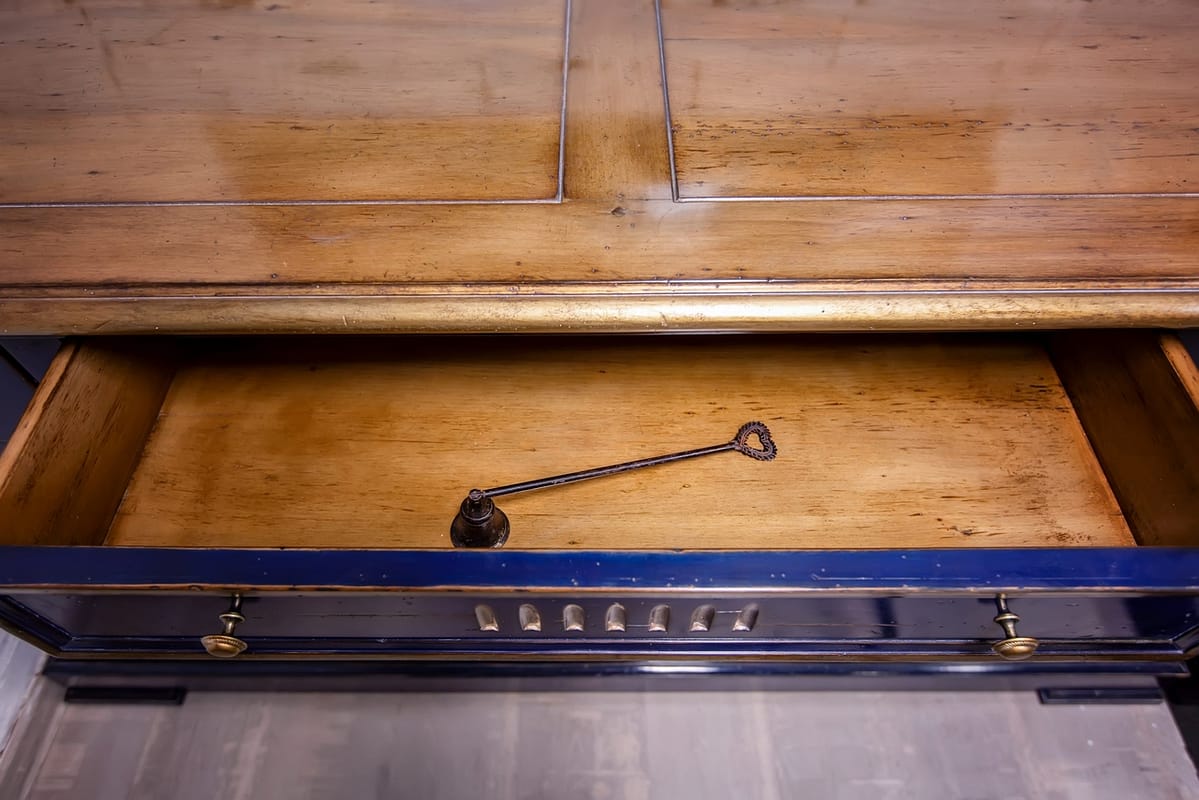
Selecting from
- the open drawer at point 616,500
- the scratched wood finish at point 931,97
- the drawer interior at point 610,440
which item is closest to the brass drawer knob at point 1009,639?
the open drawer at point 616,500

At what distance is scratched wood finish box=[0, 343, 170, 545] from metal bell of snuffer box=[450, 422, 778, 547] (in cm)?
35

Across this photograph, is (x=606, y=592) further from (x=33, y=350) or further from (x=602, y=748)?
(x=33, y=350)

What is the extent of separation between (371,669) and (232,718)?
19 cm

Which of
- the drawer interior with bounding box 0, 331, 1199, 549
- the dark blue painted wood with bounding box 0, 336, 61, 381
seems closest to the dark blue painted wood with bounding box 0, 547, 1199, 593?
the drawer interior with bounding box 0, 331, 1199, 549

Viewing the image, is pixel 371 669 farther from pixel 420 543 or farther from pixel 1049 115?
pixel 1049 115

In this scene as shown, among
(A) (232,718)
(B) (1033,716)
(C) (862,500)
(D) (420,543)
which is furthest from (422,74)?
(B) (1033,716)

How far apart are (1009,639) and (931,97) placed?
57 centimetres

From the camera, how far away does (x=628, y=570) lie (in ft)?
1.87

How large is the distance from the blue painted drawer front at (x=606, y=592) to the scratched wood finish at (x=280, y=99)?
13.6 inches

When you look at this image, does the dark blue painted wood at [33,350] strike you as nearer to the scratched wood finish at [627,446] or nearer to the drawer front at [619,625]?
the scratched wood finish at [627,446]

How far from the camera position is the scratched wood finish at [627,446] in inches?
28.9

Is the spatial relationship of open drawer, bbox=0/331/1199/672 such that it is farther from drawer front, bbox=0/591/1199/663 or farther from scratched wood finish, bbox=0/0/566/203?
scratched wood finish, bbox=0/0/566/203

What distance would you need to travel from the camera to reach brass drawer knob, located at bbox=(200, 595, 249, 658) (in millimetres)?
606

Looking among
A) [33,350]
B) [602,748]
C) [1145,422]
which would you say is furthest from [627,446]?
[33,350]
